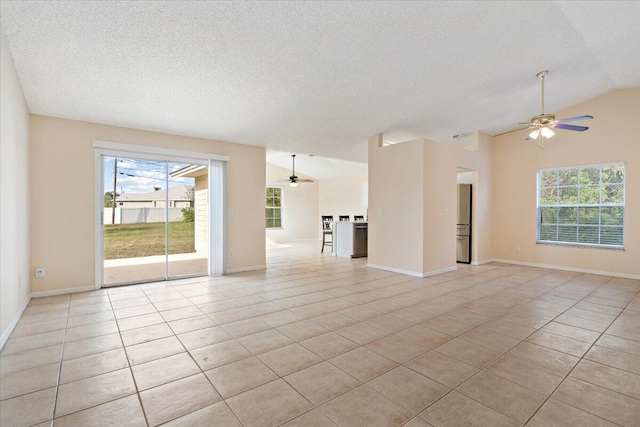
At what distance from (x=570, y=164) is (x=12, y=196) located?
8.80m

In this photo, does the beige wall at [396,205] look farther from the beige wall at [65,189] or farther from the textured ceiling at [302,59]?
the beige wall at [65,189]

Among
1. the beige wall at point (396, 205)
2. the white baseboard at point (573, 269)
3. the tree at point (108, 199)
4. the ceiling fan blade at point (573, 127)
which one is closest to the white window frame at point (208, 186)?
the tree at point (108, 199)

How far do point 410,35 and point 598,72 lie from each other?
378cm

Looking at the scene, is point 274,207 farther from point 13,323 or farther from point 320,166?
point 13,323

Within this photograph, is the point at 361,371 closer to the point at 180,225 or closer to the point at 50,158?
the point at 180,225

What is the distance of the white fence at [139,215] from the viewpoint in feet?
15.5

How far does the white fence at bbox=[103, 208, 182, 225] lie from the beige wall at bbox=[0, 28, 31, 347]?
0.94 metres

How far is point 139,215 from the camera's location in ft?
16.4

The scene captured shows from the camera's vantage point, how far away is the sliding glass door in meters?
4.77

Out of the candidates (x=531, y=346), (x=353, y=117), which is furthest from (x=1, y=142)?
(x=531, y=346)

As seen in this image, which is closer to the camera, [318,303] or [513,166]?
[318,303]

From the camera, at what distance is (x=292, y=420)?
1.68 meters

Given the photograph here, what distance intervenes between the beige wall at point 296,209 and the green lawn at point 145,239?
599cm

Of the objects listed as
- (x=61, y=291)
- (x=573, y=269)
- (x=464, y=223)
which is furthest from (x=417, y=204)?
(x=61, y=291)
